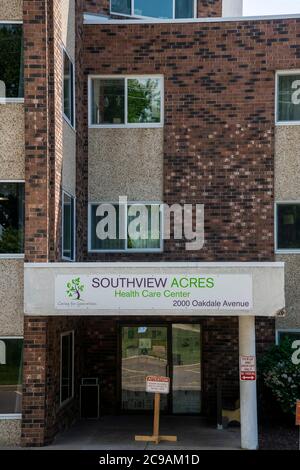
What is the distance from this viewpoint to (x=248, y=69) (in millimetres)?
15555

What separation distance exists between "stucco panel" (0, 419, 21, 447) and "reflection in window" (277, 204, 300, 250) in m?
6.80

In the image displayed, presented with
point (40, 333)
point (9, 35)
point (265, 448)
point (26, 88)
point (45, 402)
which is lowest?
point (265, 448)

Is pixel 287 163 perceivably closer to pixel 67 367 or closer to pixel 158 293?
pixel 158 293

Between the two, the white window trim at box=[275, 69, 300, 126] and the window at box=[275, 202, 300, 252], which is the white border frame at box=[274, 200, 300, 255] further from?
the white window trim at box=[275, 69, 300, 126]

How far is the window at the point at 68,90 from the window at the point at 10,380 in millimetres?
4745

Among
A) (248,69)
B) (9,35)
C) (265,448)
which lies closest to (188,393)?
(265,448)

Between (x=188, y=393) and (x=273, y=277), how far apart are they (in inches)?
188

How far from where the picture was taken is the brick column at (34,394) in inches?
473

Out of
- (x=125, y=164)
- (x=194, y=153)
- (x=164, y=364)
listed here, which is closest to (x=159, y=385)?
(x=164, y=364)

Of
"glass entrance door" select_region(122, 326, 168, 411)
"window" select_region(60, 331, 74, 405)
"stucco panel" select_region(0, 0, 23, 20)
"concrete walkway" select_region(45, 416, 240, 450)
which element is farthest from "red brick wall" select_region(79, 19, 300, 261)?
"stucco panel" select_region(0, 0, 23, 20)

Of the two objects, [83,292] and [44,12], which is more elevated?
[44,12]

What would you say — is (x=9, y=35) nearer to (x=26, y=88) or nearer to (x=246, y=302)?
(x=26, y=88)

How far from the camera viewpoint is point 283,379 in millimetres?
13828

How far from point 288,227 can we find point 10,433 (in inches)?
287
